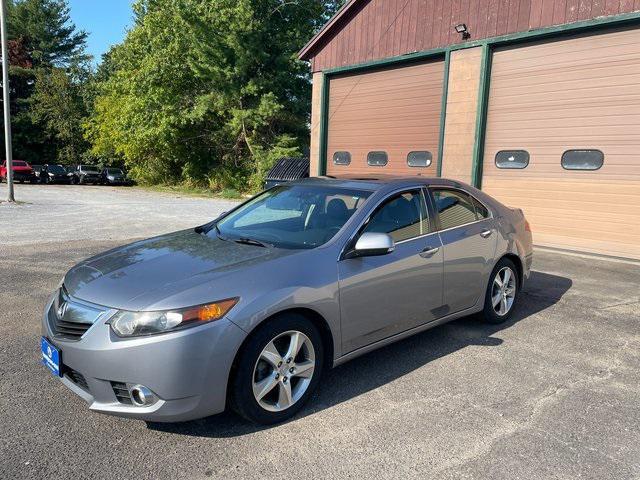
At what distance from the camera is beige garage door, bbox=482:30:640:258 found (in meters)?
8.69

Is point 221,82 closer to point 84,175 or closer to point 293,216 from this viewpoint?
point 84,175

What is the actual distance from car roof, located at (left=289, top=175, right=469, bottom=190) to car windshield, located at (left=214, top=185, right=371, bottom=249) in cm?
10

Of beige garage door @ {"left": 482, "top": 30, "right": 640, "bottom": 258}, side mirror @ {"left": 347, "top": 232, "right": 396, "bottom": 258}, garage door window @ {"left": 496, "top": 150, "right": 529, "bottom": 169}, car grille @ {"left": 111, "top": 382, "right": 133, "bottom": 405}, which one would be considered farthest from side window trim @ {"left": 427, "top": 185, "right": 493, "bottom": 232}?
garage door window @ {"left": 496, "top": 150, "right": 529, "bottom": 169}

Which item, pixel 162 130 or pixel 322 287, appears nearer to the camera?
pixel 322 287

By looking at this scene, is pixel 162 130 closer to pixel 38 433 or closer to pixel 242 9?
pixel 242 9

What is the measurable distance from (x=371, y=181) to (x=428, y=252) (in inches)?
31.2

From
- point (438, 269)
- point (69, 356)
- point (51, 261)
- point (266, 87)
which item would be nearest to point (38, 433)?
point (69, 356)

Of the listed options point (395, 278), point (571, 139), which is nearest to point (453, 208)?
point (395, 278)

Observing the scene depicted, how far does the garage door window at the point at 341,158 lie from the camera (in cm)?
1361

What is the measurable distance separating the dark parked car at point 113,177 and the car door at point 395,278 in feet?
117

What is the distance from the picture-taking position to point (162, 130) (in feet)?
93.0

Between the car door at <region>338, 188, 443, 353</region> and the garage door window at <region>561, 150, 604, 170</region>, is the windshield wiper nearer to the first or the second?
the car door at <region>338, 188, 443, 353</region>

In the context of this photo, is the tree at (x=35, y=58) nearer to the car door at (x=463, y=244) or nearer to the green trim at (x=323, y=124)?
the green trim at (x=323, y=124)

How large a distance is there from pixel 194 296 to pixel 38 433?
1.25 metres
